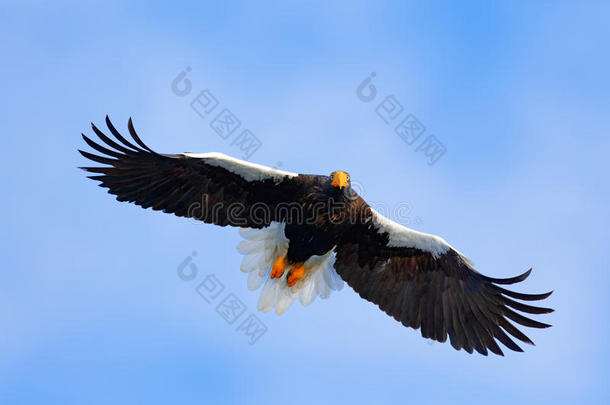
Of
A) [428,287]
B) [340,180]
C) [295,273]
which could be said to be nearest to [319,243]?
[295,273]

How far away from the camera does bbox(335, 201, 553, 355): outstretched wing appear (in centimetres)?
1097

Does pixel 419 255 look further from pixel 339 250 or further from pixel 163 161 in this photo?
pixel 163 161

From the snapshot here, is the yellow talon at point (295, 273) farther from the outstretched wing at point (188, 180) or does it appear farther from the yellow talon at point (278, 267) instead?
the outstretched wing at point (188, 180)

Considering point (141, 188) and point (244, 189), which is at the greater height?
point (244, 189)

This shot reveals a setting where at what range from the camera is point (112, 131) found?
10.3 meters

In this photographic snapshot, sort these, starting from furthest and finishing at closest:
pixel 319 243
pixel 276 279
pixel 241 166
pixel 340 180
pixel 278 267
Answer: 1. pixel 276 279
2. pixel 278 267
3. pixel 319 243
4. pixel 241 166
5. pixel 340 180

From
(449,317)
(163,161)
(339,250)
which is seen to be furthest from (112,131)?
(449,317)

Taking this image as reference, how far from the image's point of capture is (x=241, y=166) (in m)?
10.4

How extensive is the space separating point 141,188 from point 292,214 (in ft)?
5.83

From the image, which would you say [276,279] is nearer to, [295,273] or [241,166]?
[295,273]

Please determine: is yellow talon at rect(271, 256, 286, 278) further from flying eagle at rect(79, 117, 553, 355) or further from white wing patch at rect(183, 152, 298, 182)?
white wing patch at rect(183, 152, 298, 182)

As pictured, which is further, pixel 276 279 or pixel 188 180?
pixel 276 279

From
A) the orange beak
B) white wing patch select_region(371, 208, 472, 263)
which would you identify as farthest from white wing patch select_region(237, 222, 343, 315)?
the orange beak

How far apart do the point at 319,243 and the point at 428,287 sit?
4.98ft
